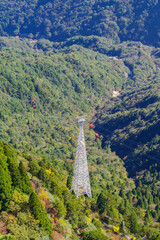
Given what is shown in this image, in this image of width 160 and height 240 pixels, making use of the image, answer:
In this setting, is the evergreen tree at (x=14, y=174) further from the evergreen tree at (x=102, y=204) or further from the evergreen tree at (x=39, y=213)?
the evergreen tree at (x=102, y=204)

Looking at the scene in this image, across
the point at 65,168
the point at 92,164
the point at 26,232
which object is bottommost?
the point at 26,232

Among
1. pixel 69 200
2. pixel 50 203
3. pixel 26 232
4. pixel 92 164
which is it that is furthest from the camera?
pixel 92 164

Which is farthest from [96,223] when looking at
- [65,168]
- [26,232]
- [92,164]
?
[92,164]

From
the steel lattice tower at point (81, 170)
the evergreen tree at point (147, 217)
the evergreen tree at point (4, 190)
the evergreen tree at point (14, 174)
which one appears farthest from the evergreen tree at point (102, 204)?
the evergreen tree at point (4, 190)

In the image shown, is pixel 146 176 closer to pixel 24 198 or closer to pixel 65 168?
pixel 65 168

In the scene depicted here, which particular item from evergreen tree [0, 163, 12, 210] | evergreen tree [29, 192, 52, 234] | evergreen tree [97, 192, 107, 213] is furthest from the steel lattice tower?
evergreen tree [29, 192, 52, 234]

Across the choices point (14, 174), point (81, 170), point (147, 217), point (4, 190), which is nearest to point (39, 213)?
point (4, 190)

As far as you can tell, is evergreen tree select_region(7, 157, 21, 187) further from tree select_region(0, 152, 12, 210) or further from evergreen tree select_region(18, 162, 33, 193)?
tree select_region(0, 152, 12, 210)

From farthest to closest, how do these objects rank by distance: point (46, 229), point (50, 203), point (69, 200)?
point (69, 200) → point (50, 203) → point (46, 229)
